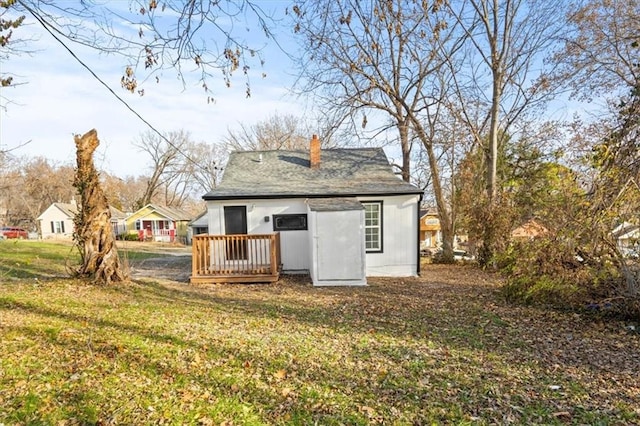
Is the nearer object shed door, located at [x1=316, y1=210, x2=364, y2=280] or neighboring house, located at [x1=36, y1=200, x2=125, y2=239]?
shed door, located at [x1=316, y1=210, x2=364, y2=280]

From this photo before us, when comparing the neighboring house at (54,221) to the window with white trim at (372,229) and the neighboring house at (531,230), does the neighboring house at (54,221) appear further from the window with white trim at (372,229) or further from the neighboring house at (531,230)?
the neighboring house at (531,230)

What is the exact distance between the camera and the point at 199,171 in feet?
131

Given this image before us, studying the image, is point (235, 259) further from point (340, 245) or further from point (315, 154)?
point (315, 154)

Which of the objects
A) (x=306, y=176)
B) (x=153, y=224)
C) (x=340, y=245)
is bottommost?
(x=340, y=245)

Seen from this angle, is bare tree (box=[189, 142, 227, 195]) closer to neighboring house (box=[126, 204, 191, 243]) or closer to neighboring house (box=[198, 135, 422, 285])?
neighboring house (box=[126, 204, 191, 243])

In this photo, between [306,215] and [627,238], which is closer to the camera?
[627,238]

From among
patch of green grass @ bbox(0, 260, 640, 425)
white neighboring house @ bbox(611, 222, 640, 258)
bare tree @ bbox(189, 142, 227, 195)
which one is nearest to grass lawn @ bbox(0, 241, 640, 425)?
patch of green grass @ bbox(0, 260, 640, 425)

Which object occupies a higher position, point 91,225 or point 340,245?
point 91,225

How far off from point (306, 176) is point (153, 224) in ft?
91.3

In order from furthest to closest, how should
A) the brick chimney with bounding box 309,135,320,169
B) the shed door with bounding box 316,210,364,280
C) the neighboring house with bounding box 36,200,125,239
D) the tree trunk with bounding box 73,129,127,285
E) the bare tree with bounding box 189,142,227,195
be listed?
the neighboring house with bounding box 36,200,125,239 < the bare tree with bounding box 189,142,227,195 < the brick chimney with bounding box 309,135,320,169 < the shed door with bounding box 316,210,364,280 < the tree trunk with bounding box 73,129,127,285

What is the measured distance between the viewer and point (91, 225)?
758cm

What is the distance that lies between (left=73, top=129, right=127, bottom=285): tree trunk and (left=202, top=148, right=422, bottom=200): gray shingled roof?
2.89m

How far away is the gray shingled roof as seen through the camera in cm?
1048

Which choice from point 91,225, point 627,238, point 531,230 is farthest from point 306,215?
point 627,238
